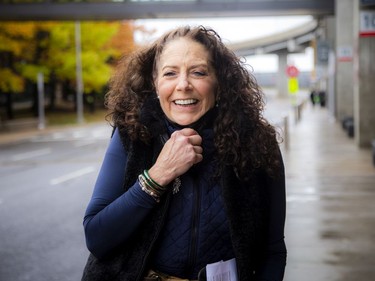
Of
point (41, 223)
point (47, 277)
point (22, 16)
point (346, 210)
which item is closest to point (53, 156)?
point (22, 16)

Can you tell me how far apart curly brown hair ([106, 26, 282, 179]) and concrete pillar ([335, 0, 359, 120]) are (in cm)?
2516

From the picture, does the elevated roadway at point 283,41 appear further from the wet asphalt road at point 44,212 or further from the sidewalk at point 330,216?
the sidewalk at point 330,216

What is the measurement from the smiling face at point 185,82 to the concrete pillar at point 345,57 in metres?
25.3

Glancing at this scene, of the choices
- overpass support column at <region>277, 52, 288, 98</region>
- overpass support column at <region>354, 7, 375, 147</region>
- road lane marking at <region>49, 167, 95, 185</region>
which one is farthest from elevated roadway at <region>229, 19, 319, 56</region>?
road lane marking at <region>49, 167, 95, 185</region>

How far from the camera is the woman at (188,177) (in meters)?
2.31

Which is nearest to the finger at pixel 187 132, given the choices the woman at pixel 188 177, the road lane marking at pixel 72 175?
the woman at pixel 188 177

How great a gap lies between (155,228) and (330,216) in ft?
22.6

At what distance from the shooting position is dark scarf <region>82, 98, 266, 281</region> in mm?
2318

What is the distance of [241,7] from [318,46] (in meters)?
8.50

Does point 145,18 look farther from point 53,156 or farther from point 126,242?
point 126,242

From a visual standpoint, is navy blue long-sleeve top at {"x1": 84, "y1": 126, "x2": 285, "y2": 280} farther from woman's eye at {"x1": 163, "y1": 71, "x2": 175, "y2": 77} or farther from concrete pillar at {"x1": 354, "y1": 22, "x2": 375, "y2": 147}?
concrete pillar at {"x1": 354, "y1": 22, "x2": 375, "y2": 147}

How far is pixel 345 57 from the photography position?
26.9 m

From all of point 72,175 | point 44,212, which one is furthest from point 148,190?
point 72,175

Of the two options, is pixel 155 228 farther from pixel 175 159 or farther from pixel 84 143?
pixel 84 143
